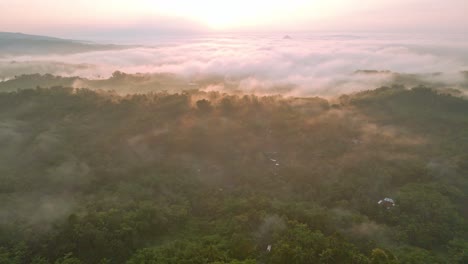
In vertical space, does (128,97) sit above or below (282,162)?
above

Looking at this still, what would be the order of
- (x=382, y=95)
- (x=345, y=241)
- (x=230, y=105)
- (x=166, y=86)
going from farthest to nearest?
(x=166, y=86) < (x=382, y=95) < (x=230, y=105) < (x=345, y=241)

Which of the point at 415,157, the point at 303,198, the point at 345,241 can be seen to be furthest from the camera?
the point at 415,157

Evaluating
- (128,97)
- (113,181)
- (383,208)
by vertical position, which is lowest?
(383,208)

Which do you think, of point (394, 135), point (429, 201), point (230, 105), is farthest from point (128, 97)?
point (429, 201)

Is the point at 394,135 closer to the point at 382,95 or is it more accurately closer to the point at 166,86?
the point at 382,95

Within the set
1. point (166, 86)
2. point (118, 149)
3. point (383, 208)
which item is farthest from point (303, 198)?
point (166, 86)

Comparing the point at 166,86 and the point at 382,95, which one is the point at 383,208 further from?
the point at 166,86

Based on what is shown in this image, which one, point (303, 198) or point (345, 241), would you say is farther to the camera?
point (303, 198)
